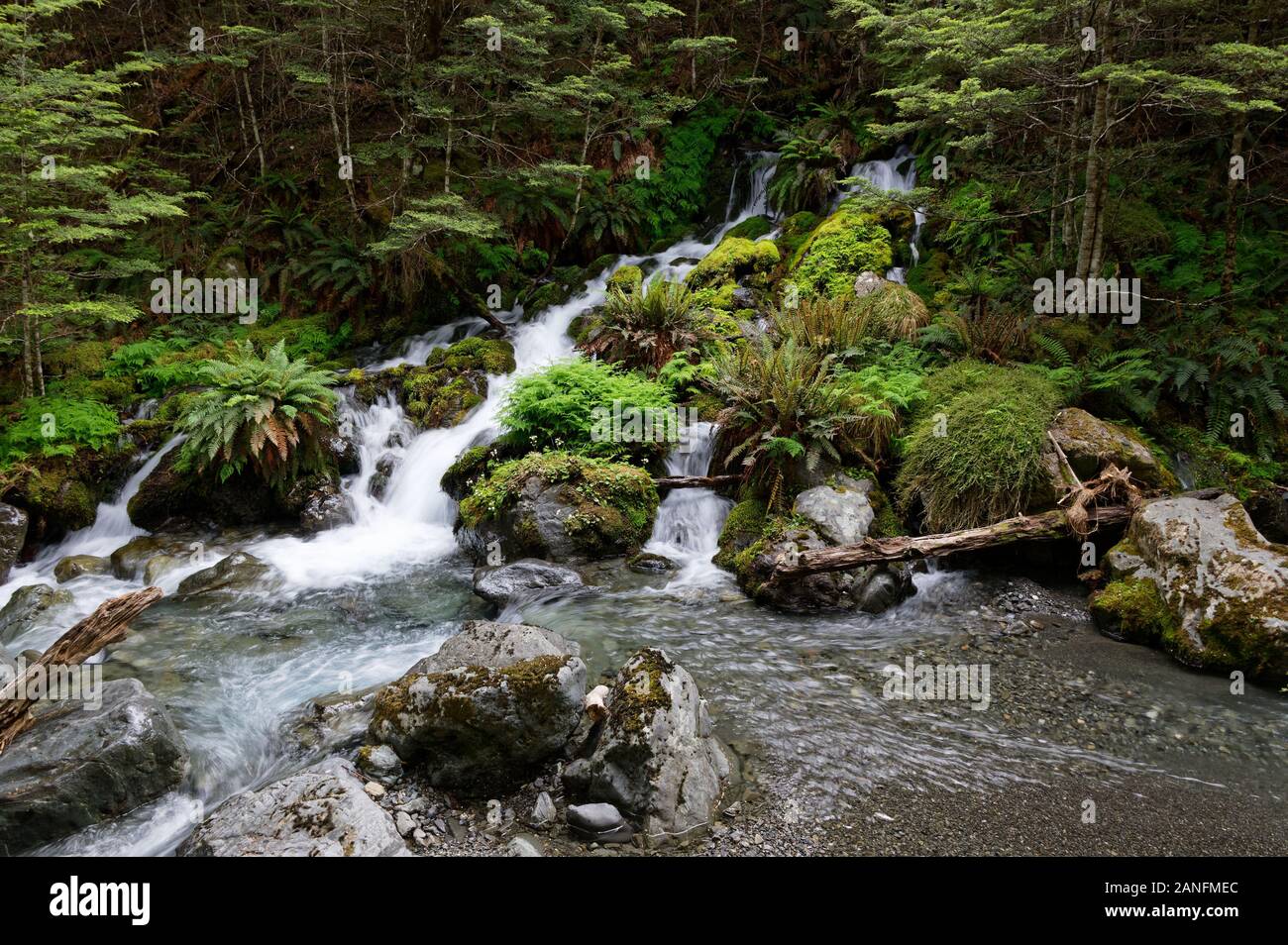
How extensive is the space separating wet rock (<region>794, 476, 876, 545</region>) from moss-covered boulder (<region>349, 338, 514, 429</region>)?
19.6ft

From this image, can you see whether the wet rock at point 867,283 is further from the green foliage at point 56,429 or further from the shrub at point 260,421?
the green foliage at point 56,429

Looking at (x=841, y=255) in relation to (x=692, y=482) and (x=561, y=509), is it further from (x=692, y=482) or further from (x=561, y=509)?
(x=561, y=509)

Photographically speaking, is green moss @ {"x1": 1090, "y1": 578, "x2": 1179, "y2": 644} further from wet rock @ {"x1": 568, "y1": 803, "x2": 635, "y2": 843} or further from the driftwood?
the driftwood

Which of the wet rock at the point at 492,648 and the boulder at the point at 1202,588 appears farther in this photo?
the boulder at the point at 1202,588

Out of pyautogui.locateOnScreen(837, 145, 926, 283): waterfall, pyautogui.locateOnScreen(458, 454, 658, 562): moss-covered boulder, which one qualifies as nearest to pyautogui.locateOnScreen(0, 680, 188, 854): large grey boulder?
pyautogui.locateOnScreen(458, 454, 658, 562): moss-covered boulder

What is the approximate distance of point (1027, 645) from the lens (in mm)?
5527

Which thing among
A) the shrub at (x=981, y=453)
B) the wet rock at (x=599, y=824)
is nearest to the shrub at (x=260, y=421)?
the wet rock at (x=599, y=824)

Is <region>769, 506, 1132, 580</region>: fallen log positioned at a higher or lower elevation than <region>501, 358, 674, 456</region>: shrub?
lower

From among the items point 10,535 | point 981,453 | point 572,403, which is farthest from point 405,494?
point 981,453

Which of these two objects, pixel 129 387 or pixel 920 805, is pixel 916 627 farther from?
pixel 129 387

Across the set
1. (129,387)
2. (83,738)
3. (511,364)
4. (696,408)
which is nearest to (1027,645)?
(696,408)

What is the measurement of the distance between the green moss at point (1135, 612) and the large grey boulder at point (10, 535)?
11.8m

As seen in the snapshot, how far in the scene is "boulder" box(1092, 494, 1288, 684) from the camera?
4965mm

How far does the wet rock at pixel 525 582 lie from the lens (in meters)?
6.92
